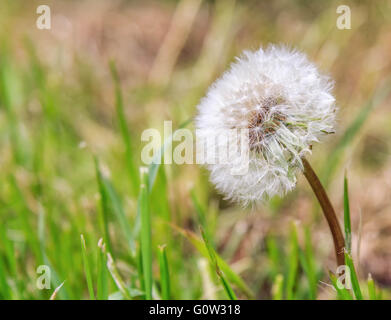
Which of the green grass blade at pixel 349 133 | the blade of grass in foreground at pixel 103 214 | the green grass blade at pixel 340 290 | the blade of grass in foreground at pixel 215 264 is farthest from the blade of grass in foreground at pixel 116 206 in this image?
the green grass blade at pixel 349 133

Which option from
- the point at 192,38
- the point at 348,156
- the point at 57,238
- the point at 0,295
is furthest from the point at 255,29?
the point at 0,295

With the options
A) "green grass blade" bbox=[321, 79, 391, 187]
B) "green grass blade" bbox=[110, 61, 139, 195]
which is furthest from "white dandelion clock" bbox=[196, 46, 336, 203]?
"green grass blade" bbox=[321, 79, 391, 187]

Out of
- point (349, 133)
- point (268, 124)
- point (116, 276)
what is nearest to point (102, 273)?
point (116, 276)

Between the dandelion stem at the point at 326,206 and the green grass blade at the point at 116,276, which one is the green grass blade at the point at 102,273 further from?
the dandelion stem at the point at 326,206

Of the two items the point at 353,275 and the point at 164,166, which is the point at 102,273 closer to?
the point at 353,275

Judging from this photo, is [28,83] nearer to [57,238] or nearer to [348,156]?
[57,238]

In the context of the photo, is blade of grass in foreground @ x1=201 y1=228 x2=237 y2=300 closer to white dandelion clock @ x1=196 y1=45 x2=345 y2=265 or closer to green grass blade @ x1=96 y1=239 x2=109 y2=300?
white dandelion clock @ x1=196 y1=45 x2=345 y2=265
